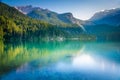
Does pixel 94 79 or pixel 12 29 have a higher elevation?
pixel 12 29

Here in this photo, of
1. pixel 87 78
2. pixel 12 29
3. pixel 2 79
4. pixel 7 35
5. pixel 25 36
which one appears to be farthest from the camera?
pixel 25 36

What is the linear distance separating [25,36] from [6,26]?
34.9 m

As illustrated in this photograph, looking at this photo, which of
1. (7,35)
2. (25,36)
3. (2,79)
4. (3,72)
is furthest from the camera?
(25,36)

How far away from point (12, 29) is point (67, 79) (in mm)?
119932

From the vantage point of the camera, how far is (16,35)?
15600 cm

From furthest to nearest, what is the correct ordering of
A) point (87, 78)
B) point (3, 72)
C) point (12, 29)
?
point (12, 29) < point (3, 72) < point (87, 78)

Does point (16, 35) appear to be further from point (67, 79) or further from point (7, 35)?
point (67, 79)

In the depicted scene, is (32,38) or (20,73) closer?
(20,73)

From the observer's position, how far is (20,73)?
129 ft

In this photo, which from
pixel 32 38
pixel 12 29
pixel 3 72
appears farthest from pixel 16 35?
pixel 3 72

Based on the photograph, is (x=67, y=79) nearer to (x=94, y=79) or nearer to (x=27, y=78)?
(x=94, y=79)

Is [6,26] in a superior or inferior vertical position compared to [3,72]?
superior

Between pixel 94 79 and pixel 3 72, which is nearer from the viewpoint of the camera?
pixel 94 79

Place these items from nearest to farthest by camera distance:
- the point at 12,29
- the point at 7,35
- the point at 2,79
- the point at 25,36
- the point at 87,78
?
the point at 2,79, the point at 87,78, the point at 7,35, the point at 12,29, the point at 25,36
